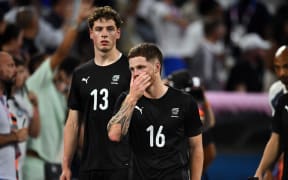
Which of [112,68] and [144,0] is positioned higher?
[144,0]

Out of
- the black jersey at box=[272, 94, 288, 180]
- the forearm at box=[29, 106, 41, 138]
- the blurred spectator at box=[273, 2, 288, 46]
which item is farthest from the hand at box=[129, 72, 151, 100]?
the blurred spectator at box=[273, 2, 288, 46]

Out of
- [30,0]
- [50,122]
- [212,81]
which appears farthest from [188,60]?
[50,122]

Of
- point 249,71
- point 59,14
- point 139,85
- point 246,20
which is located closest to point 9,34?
point 139,85

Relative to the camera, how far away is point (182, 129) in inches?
328

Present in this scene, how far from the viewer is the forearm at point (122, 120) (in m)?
8.04

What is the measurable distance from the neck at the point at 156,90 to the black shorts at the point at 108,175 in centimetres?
125

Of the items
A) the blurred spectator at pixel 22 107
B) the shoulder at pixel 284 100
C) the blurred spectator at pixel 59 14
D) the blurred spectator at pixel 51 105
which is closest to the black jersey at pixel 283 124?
the shoulder at pixel 284 100

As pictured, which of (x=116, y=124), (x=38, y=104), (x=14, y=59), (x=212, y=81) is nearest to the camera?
(x=116, y=124)

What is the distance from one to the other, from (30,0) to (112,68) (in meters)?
6.58

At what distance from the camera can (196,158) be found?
27.2 feet

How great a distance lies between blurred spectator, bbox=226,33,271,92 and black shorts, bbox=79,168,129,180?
843cm

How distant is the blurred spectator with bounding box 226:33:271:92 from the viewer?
57.5ft

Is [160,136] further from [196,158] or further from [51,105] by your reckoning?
[51,105]

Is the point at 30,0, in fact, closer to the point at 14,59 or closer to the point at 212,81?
the point at 212,81
